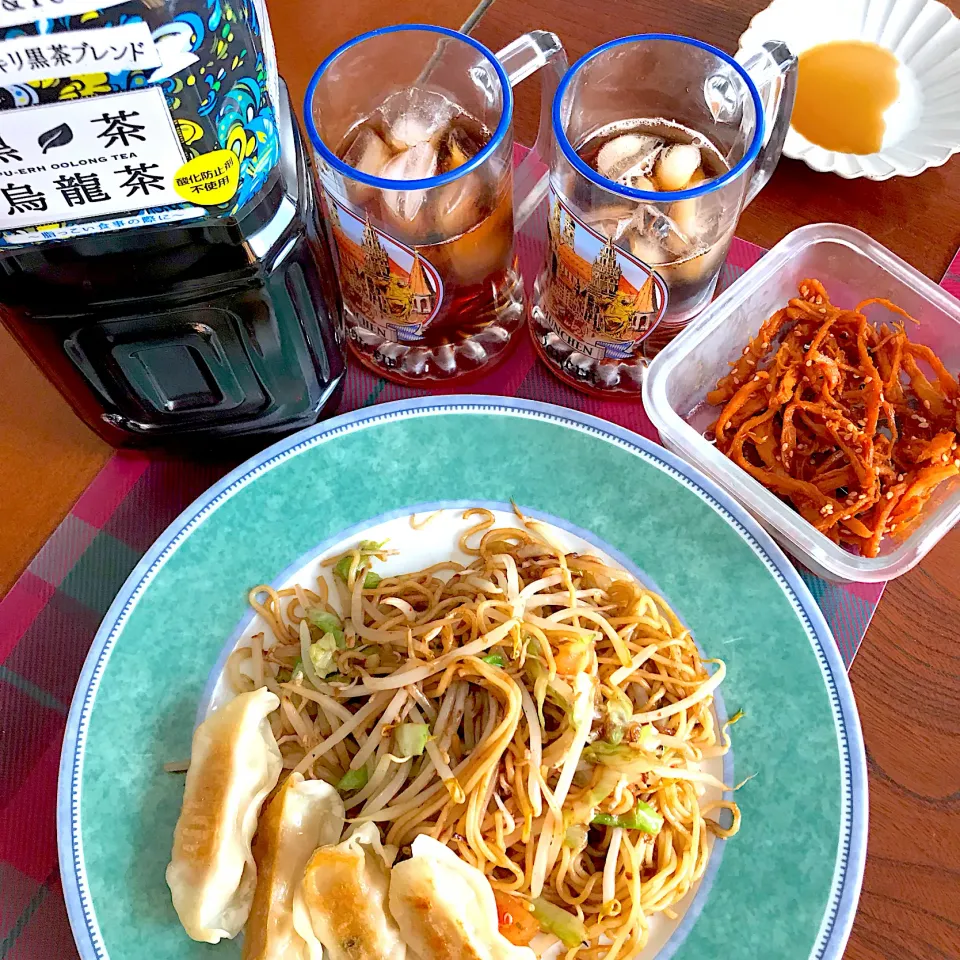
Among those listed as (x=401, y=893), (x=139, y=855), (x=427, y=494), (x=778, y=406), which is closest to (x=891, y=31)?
(x=778, y=406)

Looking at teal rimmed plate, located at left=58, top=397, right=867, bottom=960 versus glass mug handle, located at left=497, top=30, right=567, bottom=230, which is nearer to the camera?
teal rimmed plate, located at left=58, top=397, right=867, bottom=960

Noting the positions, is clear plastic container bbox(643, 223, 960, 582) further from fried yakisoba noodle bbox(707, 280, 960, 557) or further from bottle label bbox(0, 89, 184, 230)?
bottle label bbox(0, 89, 184, 230)

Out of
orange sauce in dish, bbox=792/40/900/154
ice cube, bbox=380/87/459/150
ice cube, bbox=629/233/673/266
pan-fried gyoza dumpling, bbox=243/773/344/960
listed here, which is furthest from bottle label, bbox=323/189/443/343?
orange sauce in dish, bbox=792/40/900/154

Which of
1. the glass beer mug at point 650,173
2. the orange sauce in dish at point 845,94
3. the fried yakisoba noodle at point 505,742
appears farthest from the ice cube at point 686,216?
the orange sauce in dish at point 845,94

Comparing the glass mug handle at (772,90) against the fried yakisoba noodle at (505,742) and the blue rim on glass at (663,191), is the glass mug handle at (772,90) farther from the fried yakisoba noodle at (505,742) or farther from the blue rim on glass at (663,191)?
the fried yakisoba noodle at (505,742)

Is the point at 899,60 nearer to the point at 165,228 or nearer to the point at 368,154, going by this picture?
the point at 368,154

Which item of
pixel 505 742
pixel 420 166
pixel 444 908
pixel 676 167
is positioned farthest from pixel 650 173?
pixel 444 908

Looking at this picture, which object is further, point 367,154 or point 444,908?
point 367,154
